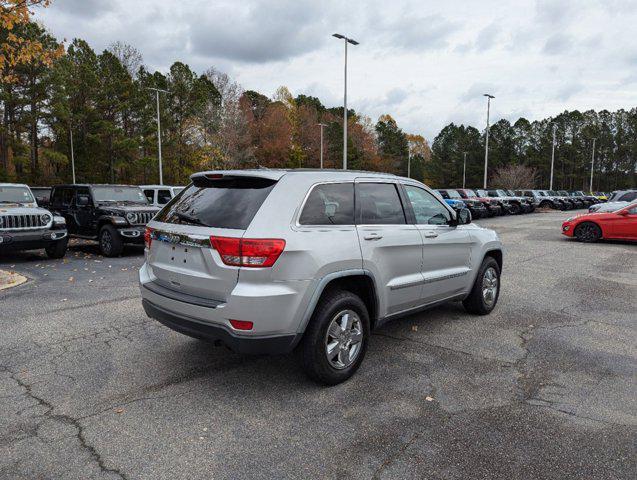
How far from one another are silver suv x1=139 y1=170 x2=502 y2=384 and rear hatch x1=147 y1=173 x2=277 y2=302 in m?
0.01

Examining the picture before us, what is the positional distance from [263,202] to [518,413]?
8.05 feet

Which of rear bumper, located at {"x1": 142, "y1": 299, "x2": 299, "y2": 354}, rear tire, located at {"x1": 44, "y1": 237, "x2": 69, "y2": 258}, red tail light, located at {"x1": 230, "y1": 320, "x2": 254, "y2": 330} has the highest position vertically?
red tail light, located at {"x1": 230, "y1": 320, "x2": 254, "y2": 330}

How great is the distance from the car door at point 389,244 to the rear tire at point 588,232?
1220cm

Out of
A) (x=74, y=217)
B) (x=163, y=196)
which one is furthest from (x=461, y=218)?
(x=163, y=196)

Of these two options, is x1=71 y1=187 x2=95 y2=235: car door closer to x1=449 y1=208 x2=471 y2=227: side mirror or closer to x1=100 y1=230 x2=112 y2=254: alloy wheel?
x1=100 y1=230 x2=112 y2=254: alloy wheel

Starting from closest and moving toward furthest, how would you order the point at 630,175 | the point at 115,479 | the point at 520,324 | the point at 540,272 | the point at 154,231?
the point at 115,479 → the point at 154,231 → the point at 520,324 → the point at 540,272 → the point at 630,175

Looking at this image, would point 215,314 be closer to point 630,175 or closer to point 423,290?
point 423,290

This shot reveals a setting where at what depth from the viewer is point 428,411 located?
11.5 feet

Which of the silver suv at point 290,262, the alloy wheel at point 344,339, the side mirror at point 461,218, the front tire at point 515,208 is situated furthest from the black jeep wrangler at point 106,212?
the front tire at point 515,208

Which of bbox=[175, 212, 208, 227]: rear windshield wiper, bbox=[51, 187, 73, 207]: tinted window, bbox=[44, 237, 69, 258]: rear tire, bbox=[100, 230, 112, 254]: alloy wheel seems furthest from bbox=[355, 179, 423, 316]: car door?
bbox=[51, 187, 73, 207]: tinted window

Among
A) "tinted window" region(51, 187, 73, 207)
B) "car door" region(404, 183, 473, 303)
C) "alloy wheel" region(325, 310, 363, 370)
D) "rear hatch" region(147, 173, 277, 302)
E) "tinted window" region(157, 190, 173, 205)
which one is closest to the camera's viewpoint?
"rear hatch" region(147, 173, 277, 302)

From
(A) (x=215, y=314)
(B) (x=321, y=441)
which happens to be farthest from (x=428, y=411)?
(A) (x=215, y=314)

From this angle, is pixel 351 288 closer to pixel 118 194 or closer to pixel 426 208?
pixel 426 208

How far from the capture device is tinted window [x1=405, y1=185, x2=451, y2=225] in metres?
A: 4.89
